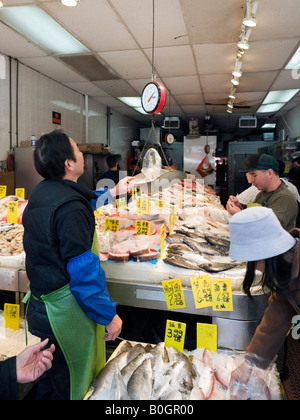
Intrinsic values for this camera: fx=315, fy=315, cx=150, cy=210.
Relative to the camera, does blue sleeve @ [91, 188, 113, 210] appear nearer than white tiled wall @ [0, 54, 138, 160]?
Yes

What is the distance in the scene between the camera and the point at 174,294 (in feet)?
7.33

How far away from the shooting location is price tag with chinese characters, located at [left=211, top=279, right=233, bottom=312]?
212cm

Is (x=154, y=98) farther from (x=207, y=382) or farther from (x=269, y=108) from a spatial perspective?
(x=269, y=108)

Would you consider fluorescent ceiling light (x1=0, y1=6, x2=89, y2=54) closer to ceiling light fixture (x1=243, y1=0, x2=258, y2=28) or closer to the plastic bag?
the plastic bag

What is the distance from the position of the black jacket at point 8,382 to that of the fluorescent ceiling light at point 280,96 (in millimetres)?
8705

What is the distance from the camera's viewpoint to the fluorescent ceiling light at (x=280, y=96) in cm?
828

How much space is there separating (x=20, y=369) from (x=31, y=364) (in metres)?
0.06

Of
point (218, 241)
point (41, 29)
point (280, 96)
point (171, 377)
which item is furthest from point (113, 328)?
point (280, 96)

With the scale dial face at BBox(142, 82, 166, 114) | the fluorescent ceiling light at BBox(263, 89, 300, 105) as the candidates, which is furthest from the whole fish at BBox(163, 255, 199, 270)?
the fluorescent ceiling light at BBox(263, 89, 300, 105)

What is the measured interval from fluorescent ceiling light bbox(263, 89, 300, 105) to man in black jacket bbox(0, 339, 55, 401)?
8.58 m

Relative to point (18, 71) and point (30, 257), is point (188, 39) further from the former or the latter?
point (30, 257)

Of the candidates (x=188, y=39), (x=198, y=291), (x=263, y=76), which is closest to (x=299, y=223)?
(x=198, y=291)

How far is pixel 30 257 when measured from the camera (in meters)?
1.90

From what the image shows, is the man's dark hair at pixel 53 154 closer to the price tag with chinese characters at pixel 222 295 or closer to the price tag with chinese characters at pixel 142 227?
the price tag with chinese characters at pixel 142 227
